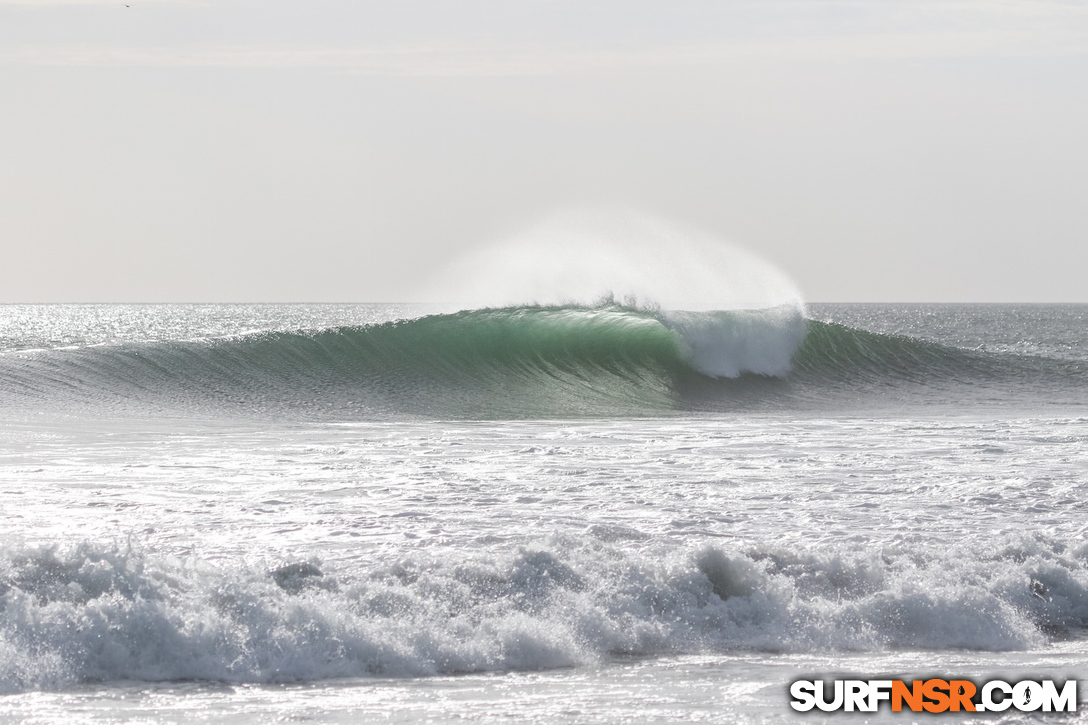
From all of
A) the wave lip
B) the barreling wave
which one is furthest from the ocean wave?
the wave lip

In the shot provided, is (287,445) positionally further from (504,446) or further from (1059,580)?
(1059,580)

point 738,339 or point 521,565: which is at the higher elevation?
point 738,339

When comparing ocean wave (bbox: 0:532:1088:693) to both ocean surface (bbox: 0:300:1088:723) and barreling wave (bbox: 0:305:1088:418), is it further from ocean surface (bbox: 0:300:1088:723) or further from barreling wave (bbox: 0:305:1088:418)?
barreling wave (bbox: 0:305:1088:418)

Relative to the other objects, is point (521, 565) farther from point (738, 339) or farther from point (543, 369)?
point (738, 339)

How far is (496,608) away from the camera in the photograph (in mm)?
4691

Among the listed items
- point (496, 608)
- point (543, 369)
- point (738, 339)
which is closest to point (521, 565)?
point (496, 608)

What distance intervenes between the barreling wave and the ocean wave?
314 inches

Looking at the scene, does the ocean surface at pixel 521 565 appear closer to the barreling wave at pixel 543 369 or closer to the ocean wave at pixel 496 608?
the ocean wave at pixel 496 608

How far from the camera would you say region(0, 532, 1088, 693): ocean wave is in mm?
4223

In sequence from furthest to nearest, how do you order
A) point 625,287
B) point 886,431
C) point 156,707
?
point 625,287, point 886,431, point 156,707

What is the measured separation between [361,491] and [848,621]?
359 centimetres

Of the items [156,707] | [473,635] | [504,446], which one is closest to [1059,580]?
[473,635]

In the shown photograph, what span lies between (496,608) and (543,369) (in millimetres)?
12758

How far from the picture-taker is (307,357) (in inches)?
661
